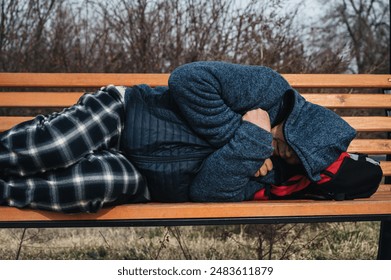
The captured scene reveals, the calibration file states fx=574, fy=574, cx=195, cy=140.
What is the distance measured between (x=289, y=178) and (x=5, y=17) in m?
2.97

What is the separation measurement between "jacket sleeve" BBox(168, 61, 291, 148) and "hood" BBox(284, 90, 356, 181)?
115 mm

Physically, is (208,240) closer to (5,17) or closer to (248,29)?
(248,29)

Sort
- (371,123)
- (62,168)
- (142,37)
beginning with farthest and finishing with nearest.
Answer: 1. (142,37)
2. (371,123)
3. (62,168)

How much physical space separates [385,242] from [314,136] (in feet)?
2.95

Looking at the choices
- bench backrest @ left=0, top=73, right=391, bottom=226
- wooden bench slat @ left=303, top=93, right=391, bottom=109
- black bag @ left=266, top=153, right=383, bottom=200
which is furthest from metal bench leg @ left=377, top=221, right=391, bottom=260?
wooden bench slat @ left=303, top=93, right=391, bottom=109

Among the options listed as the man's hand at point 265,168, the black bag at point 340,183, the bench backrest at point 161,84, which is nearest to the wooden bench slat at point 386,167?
the bench backrest at point 161,84

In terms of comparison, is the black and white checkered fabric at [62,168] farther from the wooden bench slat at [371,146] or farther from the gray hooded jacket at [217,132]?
the wooden bench slat at [371,146]

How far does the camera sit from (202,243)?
337cm

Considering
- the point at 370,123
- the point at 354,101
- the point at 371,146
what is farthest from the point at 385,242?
the point at 354,101

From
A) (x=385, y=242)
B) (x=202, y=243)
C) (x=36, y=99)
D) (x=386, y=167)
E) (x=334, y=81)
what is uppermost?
(x=334, y=81)

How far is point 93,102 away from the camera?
84.4 inches

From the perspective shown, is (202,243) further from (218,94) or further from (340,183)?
(218,94)

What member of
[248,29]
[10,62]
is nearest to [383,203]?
[248,29]

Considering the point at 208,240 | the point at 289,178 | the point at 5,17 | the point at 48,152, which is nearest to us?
the point at 48,152
